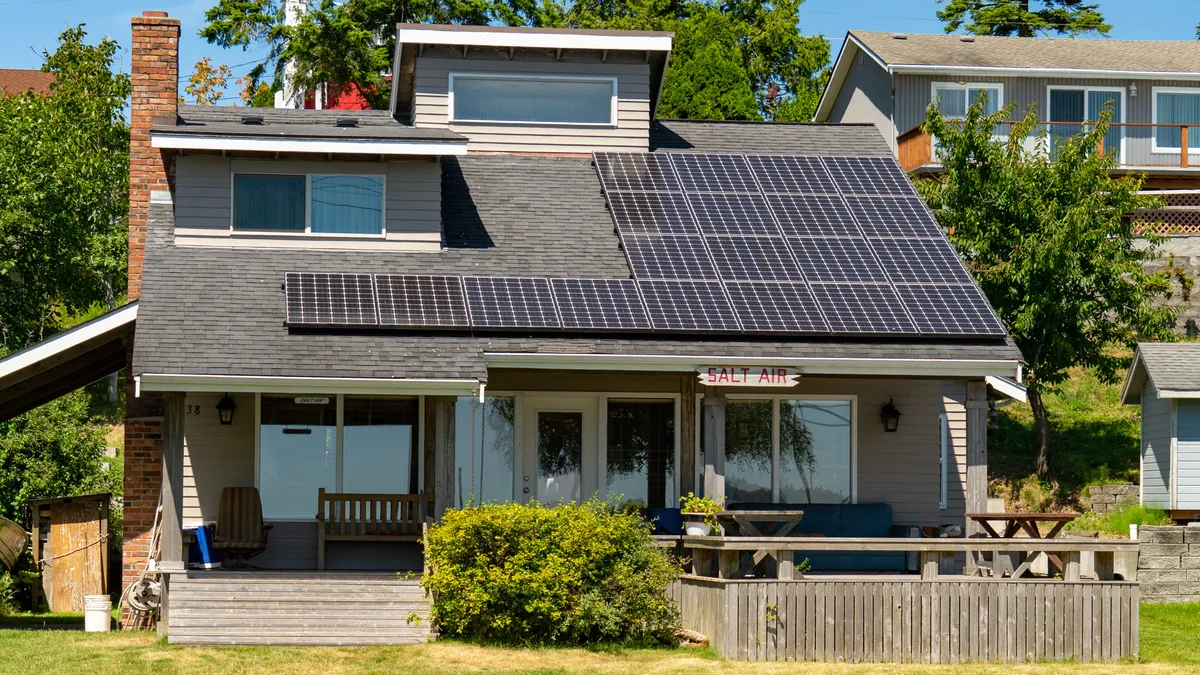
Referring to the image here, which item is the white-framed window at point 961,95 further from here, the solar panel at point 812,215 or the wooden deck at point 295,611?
the wooden deck at point 295,611

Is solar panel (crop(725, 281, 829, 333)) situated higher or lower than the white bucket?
higher

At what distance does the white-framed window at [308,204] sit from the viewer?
1952 centimetres

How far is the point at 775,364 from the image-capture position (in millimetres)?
17375

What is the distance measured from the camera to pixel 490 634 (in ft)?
49.5

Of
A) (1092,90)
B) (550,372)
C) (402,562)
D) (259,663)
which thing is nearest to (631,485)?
(550,372)

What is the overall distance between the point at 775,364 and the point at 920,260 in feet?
11.0

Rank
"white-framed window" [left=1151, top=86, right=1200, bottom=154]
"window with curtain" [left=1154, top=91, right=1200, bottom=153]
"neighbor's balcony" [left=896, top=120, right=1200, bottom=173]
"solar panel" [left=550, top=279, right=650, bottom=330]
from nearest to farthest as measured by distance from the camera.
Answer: "solar panel" [left=550, top=279, right=650, bottom=330] < "neighbor's balcony" [left=896, top=120, right=1200, bottom=173] < "white-framed window" [left=1151, top=86, right=1200, bottom=154] < "window with curtain" [left=1154, top=91, right=1200, bottom=153]

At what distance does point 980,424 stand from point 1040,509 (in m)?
10.7

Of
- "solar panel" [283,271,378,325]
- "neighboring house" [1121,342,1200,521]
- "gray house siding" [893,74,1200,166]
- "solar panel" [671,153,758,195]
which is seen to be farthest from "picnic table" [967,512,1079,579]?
"gray house siding" [893,74,1200,166]

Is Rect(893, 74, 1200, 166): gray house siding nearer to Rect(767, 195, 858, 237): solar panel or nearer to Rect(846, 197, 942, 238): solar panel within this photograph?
Rect(846, 197, 942, 238): solar panel

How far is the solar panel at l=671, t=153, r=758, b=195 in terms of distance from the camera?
2138cm

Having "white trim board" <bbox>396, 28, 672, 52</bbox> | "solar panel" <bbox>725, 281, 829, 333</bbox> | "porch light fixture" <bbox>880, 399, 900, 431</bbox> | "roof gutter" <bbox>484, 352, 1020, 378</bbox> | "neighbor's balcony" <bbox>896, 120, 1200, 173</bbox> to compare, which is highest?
"neighbor's balcony" <bbox>896, 120, 1200, 173</bbox>

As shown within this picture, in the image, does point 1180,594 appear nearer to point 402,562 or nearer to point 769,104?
point 402,562

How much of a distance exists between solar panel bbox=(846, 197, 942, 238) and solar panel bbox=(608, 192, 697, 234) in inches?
94.1
